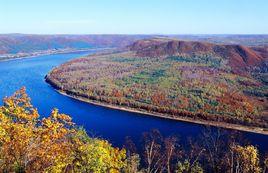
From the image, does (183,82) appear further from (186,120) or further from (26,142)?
(26,142)

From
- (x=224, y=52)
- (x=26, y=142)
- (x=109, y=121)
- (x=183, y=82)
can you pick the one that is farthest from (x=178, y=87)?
(x=26, y=142)

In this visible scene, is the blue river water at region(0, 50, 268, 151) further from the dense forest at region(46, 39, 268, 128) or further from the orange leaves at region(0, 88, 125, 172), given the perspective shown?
the orange leaves at region(0, 88, 125, 172)

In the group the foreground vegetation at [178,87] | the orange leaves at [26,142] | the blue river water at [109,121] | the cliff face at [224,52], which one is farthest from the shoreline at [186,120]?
the orange leaves at [26,142]

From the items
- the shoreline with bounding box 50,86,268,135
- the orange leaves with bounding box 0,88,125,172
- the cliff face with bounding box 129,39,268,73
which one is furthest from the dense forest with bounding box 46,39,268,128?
the orange leaves with bounding box 0,88,125,172

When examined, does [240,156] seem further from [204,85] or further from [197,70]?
[197,70]

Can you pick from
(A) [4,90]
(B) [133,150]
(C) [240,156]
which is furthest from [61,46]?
(C) [240,156]

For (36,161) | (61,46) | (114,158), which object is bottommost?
(61,46)

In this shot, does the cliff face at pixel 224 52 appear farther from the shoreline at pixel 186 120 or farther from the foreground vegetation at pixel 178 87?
the shoreline at pixel 186 120
